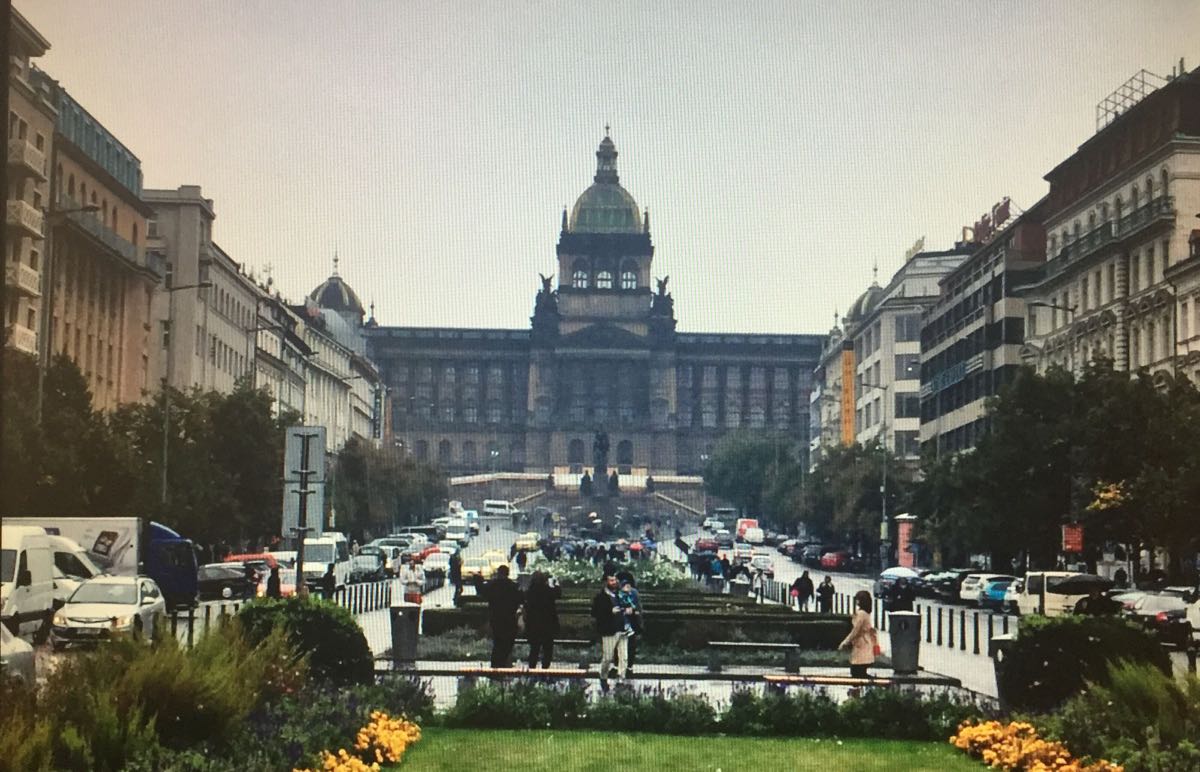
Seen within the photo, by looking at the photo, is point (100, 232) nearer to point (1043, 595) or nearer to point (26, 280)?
point (26, 280)

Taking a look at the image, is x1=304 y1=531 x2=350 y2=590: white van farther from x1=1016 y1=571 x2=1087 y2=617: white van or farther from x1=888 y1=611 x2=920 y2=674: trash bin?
x1=888 y1=611 x2=920 y2=674: trash bin

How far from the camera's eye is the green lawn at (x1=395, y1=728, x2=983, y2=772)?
1773 cm

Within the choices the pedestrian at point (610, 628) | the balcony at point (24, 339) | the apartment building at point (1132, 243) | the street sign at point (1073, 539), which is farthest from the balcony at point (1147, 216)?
the pedestrian at point (610, 628)

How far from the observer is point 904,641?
31594 mm

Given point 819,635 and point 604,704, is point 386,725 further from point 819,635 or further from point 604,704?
point 819,635

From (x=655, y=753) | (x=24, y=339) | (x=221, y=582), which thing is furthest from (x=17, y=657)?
(x=24, y=339)

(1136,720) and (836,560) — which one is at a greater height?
(836,560)

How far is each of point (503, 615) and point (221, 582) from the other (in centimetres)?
2932

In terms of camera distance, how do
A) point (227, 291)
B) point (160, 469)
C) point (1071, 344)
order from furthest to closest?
1. point (227, 291)
2. point (1071, 344)
3. point (160, 469)

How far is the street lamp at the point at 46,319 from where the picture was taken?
49825 millimetres

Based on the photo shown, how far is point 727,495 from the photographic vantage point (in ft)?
553

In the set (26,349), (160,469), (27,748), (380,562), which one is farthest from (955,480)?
(27,748)

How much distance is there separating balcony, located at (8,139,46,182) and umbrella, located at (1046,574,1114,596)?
2829 cm

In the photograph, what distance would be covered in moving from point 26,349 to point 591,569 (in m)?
21.8
